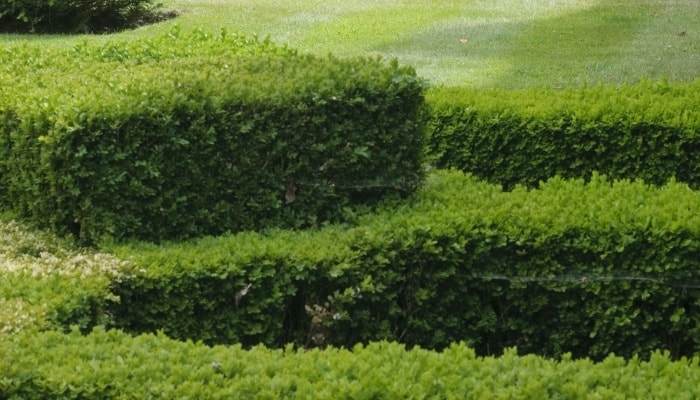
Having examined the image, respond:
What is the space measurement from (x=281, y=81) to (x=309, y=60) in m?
0.74

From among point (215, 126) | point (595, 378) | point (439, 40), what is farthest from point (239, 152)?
point (439, 40)

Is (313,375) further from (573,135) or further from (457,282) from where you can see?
(573,135)

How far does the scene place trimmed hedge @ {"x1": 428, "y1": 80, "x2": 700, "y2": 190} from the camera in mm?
7984

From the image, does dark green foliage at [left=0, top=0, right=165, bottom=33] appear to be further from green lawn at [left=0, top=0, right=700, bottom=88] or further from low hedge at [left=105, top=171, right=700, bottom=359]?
low hedge at [left=105, top=171, right=700, bottom=359]

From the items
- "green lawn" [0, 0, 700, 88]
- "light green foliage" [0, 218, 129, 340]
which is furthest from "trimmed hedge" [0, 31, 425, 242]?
"green lawn" [0, 0, 700, 88]

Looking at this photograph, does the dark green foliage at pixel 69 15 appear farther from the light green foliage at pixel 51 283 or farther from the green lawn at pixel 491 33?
the light green foliage at pixel 51 283

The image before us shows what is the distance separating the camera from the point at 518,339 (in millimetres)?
6160

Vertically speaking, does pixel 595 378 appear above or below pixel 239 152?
below

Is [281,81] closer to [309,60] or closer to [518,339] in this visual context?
[309,60]

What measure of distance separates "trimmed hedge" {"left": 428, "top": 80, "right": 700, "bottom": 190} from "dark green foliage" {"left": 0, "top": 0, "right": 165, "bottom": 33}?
8.75m

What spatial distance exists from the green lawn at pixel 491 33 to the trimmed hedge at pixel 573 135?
331cm

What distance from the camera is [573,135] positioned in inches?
319

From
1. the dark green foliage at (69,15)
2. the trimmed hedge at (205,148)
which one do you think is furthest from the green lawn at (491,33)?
the trimmed hedge at (205,148)

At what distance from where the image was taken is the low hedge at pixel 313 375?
13.4ft
